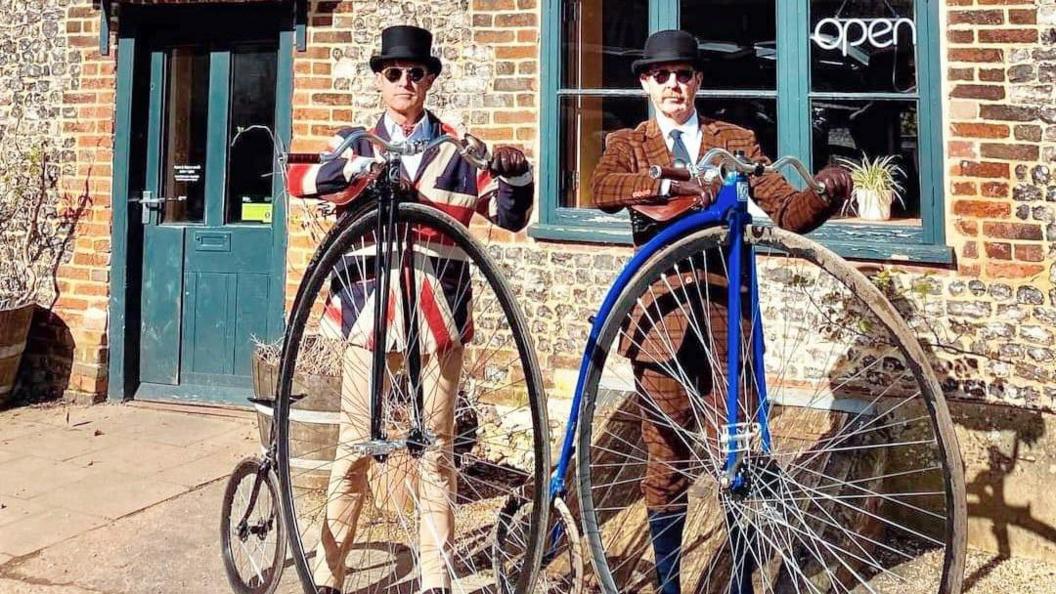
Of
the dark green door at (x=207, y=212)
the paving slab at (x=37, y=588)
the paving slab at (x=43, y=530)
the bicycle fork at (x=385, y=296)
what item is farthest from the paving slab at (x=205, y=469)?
the bicycle fork at (x=385, y=296)

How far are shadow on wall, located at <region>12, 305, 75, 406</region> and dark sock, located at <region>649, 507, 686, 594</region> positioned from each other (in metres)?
4.57

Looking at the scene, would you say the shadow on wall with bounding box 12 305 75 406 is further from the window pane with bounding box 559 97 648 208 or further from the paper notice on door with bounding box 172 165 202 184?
the window pane with bounding box 559 97 648 208

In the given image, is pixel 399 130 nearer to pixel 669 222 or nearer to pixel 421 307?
pixel 421 307

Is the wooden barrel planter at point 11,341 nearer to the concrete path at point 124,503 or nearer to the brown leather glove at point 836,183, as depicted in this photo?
the concrete path at point 124,503

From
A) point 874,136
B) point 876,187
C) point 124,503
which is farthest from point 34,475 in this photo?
point 874,136

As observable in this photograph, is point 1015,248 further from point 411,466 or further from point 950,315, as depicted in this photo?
point 411,466

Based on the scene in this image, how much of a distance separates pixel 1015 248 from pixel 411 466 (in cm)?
289

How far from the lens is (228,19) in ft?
18.0

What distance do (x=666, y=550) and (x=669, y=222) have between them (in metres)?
0.99

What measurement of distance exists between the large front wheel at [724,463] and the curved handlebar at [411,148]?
0.56m

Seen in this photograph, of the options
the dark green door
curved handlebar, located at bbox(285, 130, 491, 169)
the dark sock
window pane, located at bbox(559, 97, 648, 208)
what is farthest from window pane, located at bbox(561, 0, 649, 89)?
the dark sock

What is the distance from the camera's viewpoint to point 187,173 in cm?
564

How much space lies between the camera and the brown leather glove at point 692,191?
2.33 metres

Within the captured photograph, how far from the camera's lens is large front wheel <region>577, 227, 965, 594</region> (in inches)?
85.4
